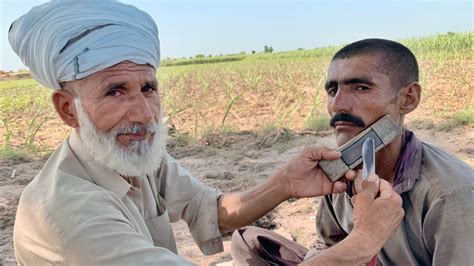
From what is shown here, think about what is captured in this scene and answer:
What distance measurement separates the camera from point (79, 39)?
1.94 m

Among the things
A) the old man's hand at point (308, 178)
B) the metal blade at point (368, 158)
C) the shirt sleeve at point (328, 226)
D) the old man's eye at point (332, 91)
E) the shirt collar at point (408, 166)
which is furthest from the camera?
the shirt sleeve at point (328, 226)

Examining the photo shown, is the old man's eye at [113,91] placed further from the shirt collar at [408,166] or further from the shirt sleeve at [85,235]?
the shirt collar at [408,166]

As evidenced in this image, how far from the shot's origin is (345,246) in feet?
5.69

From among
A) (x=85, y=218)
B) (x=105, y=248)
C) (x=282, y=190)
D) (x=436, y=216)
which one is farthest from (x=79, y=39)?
(x=436, y=216)

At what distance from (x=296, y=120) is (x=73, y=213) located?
7312 millimetres

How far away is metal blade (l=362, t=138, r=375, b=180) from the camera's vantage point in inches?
74.2

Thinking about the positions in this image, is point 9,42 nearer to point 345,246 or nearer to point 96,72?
point 96,72

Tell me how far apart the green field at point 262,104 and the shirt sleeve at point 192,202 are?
17.1ft

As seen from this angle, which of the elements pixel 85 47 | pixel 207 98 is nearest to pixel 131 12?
pixel 85 47

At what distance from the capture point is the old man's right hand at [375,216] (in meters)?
1.73

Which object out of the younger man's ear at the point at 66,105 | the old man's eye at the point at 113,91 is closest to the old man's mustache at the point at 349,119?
the old man's eye at the point at 113,91

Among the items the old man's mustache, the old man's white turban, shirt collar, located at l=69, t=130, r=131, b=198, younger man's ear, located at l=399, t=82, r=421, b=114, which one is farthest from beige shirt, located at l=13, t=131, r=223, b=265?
younger man's ear, located at l=399, t=82, r=421, b=114

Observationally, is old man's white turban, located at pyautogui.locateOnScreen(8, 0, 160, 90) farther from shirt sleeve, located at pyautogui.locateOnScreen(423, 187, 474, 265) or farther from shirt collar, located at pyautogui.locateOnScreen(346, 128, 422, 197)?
shirt sleeve, located at pyautogui.locateOnScreen(423, 187, 474, 265)

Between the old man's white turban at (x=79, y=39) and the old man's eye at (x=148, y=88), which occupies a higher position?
the old man's white turban at (x=79, y=39)
